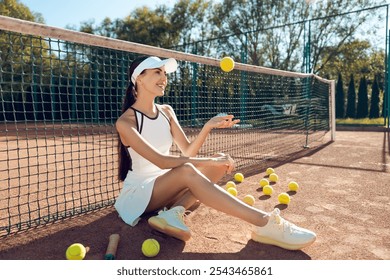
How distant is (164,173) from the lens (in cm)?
294

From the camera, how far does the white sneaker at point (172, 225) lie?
2604mm

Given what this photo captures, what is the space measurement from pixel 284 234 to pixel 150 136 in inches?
55.0

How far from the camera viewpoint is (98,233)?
300 centimetres

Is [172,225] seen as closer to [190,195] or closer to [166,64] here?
[190,195]

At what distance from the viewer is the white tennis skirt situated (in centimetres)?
293

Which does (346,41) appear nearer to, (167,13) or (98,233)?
(167,13)

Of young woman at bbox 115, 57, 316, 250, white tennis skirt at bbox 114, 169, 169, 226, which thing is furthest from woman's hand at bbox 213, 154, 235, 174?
white tennis skirt at bbox 114, 169, 169, 226

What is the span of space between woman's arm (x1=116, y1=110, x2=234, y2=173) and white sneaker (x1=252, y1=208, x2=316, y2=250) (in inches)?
25.0

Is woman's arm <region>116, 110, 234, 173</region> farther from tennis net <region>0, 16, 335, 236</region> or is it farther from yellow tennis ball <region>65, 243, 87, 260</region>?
tennis net <region>0, 16, 335, 236</region>

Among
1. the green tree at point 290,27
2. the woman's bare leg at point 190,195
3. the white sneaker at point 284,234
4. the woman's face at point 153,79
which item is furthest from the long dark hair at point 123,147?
the green tree at point 290,27

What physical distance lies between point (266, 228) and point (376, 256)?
2.58 feet

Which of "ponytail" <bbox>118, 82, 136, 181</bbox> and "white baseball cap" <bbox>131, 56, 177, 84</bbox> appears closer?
"white baseball cap" <bbox>131, 56, 177, 84</bbox>

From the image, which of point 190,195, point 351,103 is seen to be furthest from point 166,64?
point 351,103

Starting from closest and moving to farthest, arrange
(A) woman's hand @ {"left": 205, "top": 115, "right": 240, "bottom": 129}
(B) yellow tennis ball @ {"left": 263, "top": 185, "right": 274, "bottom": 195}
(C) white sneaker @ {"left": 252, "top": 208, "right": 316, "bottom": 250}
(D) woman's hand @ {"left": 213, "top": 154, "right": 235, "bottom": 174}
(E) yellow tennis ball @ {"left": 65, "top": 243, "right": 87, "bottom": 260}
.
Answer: (E) yellow tennis ball @ {"left": 65, "top": 243, "right": 87, "bottom": 260} → (C) white sneaker @ {"left": 252, "top": 208, "right": 316, "bottom": 250} → (D) woman's hand @ {"left": 213, "top": 154, "right": 235, "bottom": 174} → (A) woman's hand @ {"left": 205, "top": 115, "right": 240, "bottom": 129} → (B) yellow tennis ball @ {"left": 263, "top": 185, "right": 274, "bottom": 195}
